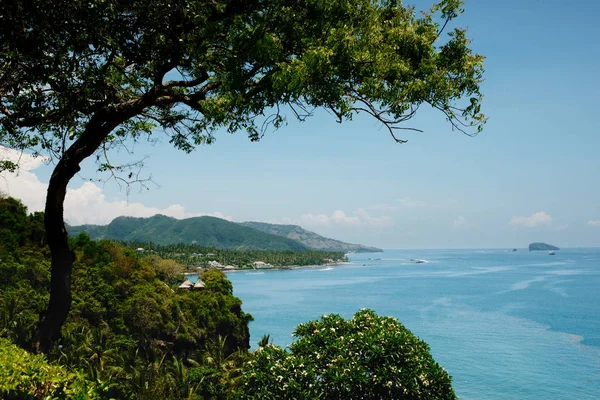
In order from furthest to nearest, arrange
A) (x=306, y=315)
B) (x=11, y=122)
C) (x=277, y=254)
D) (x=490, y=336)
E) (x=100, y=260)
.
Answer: (x=277, y=254) < (x=306, y=315) < (x=490, y=336) < (x=100, y=260) < (x=11, y=122)

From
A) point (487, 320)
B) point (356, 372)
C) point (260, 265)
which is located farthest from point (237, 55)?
point (260, 265)

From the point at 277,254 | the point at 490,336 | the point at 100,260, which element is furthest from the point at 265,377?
the point at 277,254

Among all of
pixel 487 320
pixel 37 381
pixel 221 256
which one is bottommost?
pixel 487 320

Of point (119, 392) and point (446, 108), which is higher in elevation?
point (446, 108)

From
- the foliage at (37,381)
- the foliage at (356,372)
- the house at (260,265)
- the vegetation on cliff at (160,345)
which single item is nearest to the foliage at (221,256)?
the house at (260,265)

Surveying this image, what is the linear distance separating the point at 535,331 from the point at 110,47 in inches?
2208

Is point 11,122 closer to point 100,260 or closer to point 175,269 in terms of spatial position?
point 100,260

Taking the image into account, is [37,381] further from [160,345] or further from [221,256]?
[221,256]

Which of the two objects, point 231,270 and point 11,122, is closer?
point 11,122

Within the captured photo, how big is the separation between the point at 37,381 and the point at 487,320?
198ft

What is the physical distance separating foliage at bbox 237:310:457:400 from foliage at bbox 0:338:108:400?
18.6 feet

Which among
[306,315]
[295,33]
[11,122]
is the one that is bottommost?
[306,315]

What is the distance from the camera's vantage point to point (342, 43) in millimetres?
4824

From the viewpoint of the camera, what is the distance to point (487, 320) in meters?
57.4
